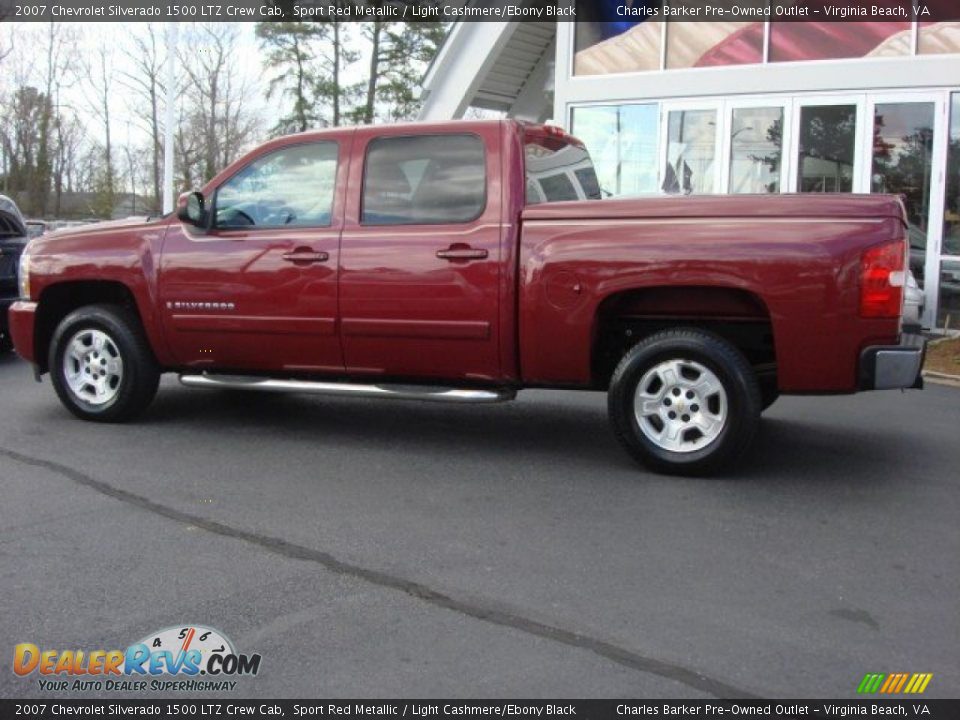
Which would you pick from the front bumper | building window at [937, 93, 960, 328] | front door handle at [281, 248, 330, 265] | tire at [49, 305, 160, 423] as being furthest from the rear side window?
building window at [937, 93, 960, 328]

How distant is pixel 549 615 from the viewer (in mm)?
3541

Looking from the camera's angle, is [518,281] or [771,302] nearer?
[771,302]

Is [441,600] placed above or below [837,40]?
below

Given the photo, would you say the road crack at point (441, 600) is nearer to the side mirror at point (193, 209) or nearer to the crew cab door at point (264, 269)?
the crew cab door at point (264, 269)

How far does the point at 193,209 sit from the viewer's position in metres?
6.18

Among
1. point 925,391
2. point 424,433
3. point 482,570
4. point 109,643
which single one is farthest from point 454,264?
point 925,391

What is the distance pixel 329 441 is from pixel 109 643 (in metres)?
3.00

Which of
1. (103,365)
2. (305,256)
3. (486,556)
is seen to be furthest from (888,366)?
(103,365)

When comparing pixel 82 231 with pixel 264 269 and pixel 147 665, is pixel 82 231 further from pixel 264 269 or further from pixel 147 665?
pixel 147 665

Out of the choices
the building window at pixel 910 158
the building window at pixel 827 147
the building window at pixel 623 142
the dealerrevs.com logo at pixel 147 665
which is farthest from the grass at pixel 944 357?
the dealerrevs.com logo at pixel 147 665

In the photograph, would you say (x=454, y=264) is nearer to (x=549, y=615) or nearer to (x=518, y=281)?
(x=518, y=281)

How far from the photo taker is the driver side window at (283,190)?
6.08m

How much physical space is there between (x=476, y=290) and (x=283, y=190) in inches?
61.4

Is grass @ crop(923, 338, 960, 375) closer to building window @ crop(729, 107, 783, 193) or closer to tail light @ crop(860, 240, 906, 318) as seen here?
building window @ crop(729, 107, 783, 193)
